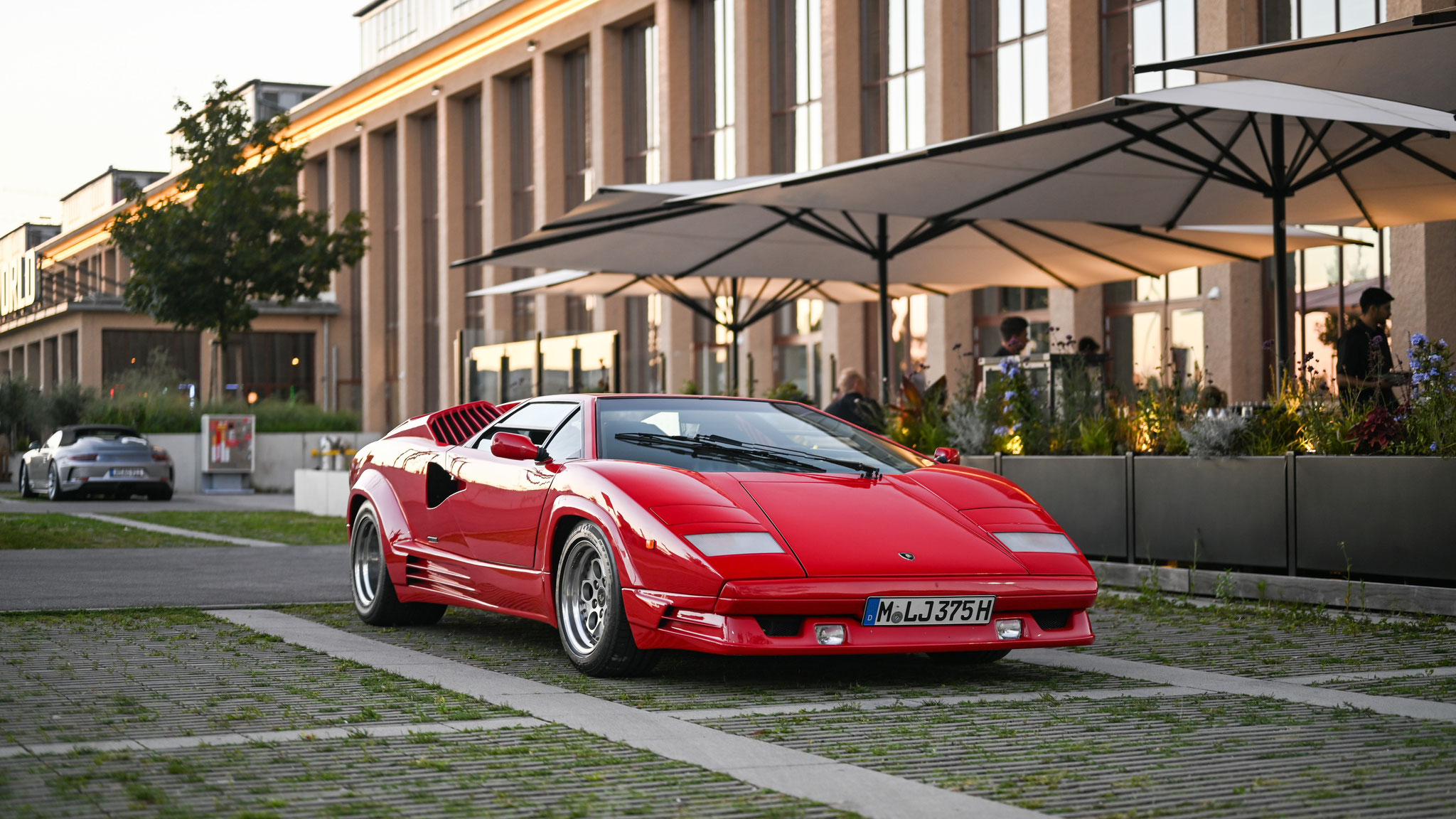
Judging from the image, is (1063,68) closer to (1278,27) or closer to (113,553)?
(1278,27)

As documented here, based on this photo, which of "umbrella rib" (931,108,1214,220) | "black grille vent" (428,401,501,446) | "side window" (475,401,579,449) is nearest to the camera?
"side window" (475,401,579,449)

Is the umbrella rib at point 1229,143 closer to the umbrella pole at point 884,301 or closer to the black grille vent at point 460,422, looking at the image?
the umbrella pole at point 884,301

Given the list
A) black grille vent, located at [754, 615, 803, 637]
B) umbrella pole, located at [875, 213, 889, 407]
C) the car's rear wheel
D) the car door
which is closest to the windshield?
the car door

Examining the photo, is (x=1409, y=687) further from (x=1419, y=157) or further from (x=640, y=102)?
(x=640, y=102)

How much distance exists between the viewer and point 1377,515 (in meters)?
8.87

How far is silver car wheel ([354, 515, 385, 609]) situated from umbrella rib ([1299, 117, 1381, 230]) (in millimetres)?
6531

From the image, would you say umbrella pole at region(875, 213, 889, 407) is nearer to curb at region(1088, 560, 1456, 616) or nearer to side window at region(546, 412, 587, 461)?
curb at region(1088, 560, 1456, 616)

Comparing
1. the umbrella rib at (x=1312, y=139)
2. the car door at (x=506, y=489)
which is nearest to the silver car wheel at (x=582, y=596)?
the car door at (x=506, y=489)

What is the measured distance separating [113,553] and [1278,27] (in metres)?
16.0

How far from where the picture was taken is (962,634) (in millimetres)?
6336

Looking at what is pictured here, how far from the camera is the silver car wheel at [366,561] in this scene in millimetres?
8906

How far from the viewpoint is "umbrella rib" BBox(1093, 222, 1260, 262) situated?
15070mm

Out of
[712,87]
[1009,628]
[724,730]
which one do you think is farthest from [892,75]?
[724,730]

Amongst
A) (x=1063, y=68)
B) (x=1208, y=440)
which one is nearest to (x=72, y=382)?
(x=1063, y=68)
